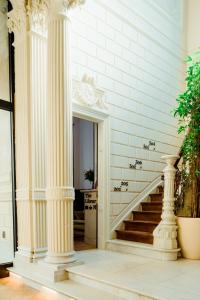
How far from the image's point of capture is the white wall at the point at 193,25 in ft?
27.2

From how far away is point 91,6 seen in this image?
5449mm

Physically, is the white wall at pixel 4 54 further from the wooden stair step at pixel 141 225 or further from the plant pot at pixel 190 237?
the plant pot at pixel 190 237

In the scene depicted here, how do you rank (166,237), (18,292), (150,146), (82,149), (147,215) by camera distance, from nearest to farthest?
1. (18,292)
2. (166,237)
3. (147,215)
4. (150,146)
5. (82,149)

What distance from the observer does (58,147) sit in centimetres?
394

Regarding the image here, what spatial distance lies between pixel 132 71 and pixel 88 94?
1.63 metres

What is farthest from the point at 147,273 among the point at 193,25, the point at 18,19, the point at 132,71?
the point at 193,25

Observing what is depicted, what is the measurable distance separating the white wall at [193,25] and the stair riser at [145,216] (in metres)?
5.14

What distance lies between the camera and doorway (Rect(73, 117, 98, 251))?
5684mm

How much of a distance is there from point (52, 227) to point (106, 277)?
0.97 meters

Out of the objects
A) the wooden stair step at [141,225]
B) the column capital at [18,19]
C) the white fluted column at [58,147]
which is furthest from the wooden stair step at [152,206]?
the column capital at [18,19]

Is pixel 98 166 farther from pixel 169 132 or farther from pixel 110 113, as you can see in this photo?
pixel 169 132

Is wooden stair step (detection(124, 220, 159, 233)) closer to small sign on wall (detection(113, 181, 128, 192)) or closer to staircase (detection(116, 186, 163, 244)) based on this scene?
staircase (detection(116, 186, 163, 244))

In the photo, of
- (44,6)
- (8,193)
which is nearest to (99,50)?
(44,6)

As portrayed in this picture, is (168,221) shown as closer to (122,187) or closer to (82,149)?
(122,187)
